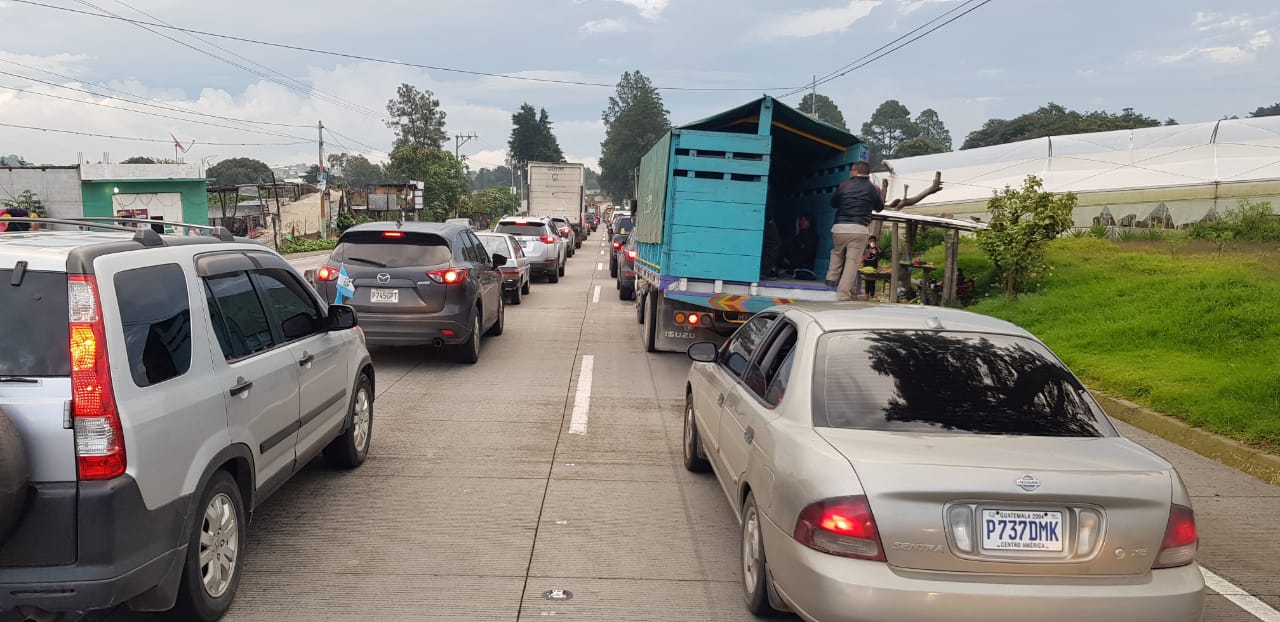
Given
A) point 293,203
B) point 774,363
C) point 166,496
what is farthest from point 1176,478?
point 293,203

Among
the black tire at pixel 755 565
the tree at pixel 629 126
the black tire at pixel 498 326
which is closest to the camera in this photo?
the black tire at pixel 755 565

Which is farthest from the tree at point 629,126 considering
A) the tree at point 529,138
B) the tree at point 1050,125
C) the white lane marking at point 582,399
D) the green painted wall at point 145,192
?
the white lane marking at point 582,399

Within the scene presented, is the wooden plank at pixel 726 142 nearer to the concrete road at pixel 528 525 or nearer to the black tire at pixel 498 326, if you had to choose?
the concrete road at pixel 528 525

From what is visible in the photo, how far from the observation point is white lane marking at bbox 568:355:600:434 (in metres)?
7.76

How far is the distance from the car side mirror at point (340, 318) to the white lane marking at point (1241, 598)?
16.6 ft

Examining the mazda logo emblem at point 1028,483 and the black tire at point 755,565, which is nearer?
the mazda logo emblem at point 1028,483

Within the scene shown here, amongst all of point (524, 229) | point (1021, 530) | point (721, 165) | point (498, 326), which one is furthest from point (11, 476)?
point (524, 229)

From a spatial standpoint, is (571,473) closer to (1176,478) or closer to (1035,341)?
(1035,341)

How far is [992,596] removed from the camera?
3.05m

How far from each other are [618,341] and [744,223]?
3.90 m

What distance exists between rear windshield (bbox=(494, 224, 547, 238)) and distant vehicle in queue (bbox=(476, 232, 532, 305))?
12.1 ft

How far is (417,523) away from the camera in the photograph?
17.1 feet

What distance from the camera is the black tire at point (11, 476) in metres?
2.94

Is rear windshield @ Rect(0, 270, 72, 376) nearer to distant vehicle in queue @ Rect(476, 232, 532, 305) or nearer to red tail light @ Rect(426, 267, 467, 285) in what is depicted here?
red tail light @ Rect(426, 267, 467, 285)
